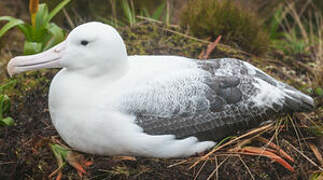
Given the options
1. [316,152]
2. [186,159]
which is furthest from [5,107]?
[316,152]

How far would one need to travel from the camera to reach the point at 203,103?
163 inches

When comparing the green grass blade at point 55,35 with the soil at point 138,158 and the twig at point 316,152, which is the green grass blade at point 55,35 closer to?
the soil at point 138,158

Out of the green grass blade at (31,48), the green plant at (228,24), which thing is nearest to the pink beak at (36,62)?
the green grass blade at (31,48)

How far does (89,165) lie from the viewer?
4.11 meters

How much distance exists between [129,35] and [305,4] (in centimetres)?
335

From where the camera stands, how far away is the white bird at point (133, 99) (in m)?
3.86

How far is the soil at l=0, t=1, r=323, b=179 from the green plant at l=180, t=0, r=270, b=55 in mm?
188

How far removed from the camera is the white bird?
386cm

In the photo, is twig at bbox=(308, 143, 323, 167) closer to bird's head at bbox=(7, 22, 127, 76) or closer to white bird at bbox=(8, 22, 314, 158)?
white bird at bbox=(8, 22, 314, 158)

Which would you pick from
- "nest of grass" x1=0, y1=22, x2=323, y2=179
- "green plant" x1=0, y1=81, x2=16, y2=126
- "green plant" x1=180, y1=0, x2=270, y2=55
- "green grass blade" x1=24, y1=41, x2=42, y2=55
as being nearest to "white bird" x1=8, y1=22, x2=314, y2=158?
"nest of grass" x1=0, y1=22, x2=323, y2=179

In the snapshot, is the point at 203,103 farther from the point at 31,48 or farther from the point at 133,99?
the point at 31,48

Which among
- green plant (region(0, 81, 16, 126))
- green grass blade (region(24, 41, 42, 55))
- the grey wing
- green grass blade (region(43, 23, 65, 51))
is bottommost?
green plant (region(0, 81, 16, 126))

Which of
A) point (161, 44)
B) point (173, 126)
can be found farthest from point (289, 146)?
point (161, 44)

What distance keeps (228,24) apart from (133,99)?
7.53 feet
